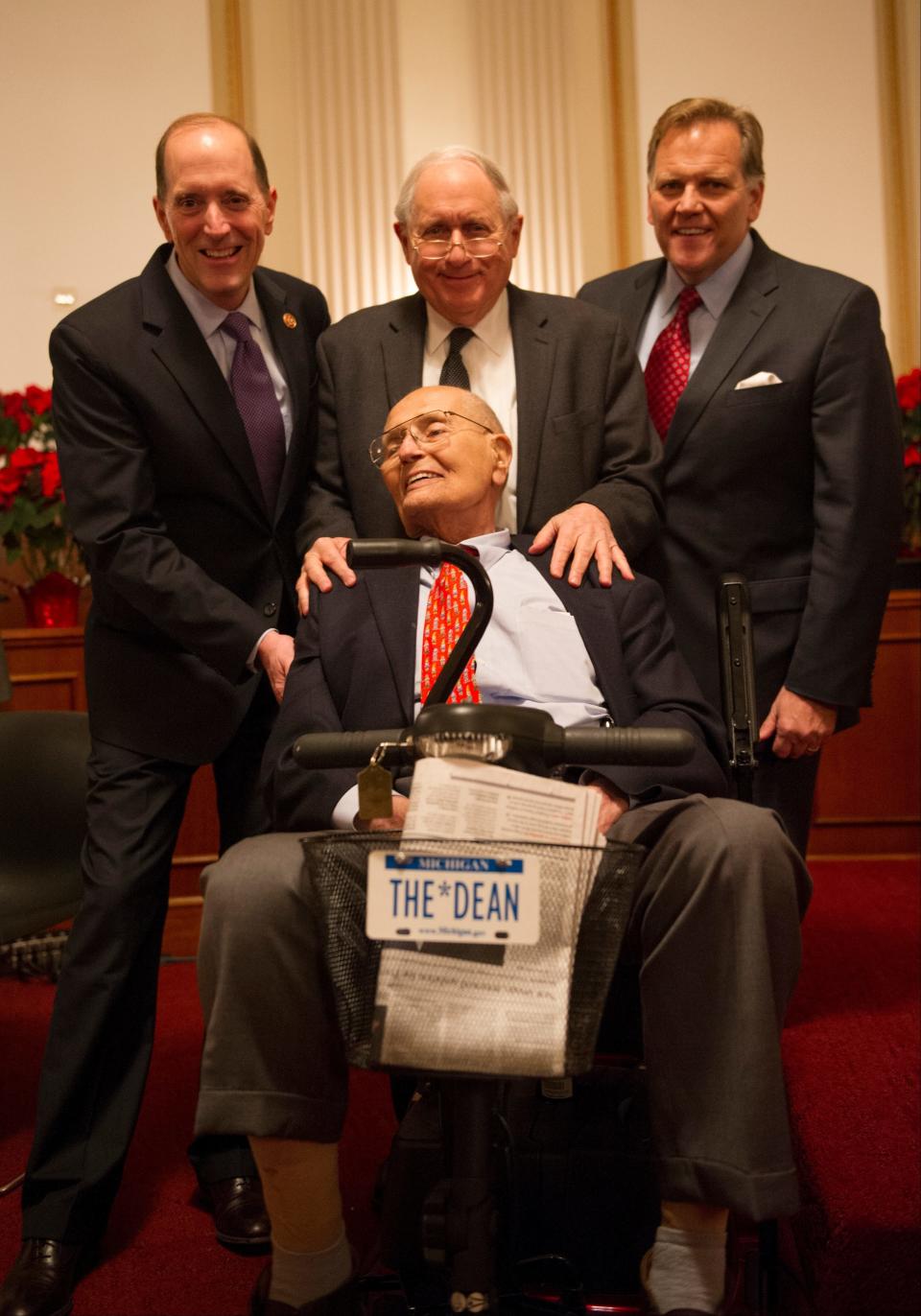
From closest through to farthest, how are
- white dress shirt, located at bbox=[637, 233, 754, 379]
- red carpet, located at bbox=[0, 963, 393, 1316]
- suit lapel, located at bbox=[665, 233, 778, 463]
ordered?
red carpet, located at bbox=[0, 963, 393, 1316] < suit lapel, located at bbox=[665, 233, 778, 463] < white dress shirt, located at bbox=[637, 233, 754, 379]

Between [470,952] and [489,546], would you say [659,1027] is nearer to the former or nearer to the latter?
[470,952]

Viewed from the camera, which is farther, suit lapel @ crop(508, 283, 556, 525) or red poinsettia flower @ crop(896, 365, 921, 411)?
red poinsettia flower @ crop(896, 365, 921, 411)

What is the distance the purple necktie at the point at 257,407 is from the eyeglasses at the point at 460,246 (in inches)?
14.0

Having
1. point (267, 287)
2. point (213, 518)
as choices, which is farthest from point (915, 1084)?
point (267, 287)

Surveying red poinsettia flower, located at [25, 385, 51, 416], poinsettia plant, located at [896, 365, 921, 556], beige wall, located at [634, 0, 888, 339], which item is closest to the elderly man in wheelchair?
red poinsettia flower, located at [25, 385, 51, 416]

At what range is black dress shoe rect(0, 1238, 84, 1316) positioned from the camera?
186 cm

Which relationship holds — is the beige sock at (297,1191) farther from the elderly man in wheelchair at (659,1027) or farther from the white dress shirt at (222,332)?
the white dress shirt at (222,332)

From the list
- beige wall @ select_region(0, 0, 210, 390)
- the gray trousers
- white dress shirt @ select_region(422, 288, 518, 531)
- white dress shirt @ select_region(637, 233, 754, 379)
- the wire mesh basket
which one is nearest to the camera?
the wire mesh basket

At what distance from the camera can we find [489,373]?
2.38 metres

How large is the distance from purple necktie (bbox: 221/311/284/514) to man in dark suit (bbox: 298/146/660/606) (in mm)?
83

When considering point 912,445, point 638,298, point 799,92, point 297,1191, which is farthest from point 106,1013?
point 799,92

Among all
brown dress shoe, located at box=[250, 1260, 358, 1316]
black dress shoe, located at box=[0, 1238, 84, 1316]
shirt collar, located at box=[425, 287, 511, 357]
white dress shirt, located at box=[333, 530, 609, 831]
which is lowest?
black dress shoe, located at box=[0, 1238, 84, 1316]

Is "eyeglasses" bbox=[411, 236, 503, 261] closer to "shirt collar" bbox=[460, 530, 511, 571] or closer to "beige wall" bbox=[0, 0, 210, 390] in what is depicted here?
"shirt collar" bbox=[460, 530, 511, 571]

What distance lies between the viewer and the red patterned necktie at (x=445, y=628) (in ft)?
6.51
